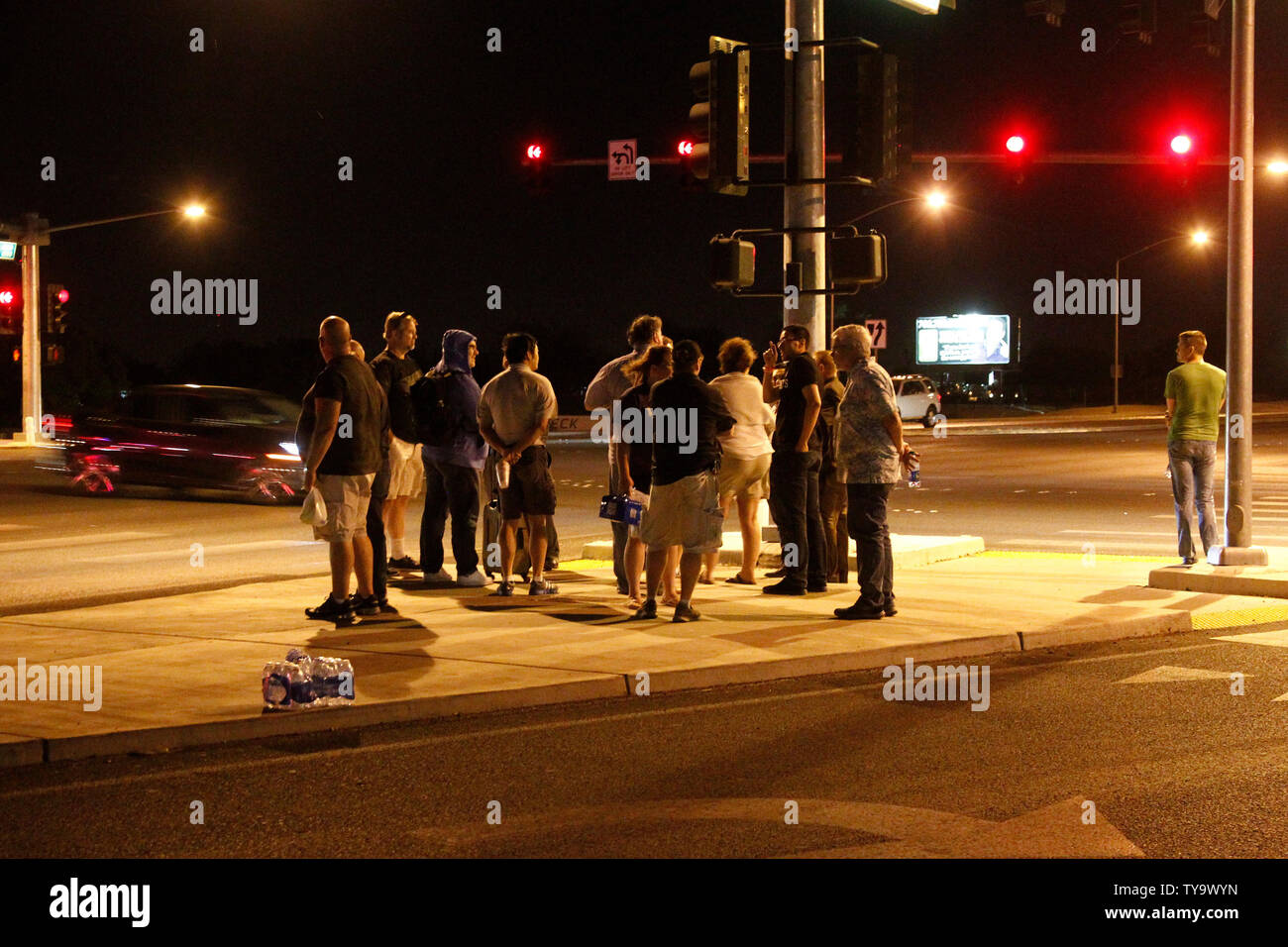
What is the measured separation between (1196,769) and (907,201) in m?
24.3

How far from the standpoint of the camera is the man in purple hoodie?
11.6m

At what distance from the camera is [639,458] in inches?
411

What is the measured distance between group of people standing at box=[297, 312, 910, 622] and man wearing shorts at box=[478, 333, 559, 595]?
0.04ft

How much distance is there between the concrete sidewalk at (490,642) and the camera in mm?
7359

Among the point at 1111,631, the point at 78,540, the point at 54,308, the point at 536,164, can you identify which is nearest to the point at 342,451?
the point at 1111,631

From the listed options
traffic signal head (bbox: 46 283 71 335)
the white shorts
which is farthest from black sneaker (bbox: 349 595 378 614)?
traffic signal head (bbox: 46 283 71 335)

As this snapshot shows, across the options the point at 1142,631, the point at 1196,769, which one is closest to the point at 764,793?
the point at 1196,769

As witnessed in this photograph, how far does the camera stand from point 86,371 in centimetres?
6203

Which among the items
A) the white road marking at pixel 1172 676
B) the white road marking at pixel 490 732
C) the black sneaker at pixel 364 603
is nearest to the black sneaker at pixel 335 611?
the black sneaker at pixel 364 603

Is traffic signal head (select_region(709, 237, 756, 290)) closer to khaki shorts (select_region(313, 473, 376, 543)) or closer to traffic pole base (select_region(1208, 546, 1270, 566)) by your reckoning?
khaki shorts (select_region(313, 473, 376, 543))

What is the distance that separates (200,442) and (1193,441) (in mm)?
13058
